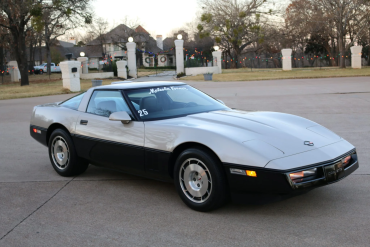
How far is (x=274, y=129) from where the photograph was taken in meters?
4.51

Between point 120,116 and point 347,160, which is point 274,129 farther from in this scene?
point 120,116

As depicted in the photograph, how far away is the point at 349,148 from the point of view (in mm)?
4535

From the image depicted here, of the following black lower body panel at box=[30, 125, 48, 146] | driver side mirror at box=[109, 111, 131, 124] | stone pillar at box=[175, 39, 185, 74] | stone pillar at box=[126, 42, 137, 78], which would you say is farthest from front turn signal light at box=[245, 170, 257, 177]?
stone pillar at box=[126, 42, 137, 78]

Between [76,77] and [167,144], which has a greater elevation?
[76,77]

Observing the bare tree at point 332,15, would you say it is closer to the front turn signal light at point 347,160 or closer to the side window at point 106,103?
the side window at point 106,103

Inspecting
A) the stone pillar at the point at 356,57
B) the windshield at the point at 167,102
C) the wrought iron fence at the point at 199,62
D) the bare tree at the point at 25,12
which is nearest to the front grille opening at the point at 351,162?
the windshield at the point at 167,102

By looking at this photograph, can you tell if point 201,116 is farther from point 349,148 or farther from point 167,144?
point 349,148

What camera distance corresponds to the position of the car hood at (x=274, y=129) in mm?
4203

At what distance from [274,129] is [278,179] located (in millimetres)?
845

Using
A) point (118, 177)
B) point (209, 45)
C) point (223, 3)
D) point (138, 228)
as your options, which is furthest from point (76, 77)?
point (209, 45)

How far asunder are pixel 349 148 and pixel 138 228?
2.41 m

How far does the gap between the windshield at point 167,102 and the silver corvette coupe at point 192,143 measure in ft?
0.04

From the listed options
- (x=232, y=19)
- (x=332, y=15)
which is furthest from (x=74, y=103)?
(x=232, y=19)

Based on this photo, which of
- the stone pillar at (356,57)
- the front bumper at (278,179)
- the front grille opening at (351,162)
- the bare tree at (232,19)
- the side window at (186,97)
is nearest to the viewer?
the front bumper at (278,179)
